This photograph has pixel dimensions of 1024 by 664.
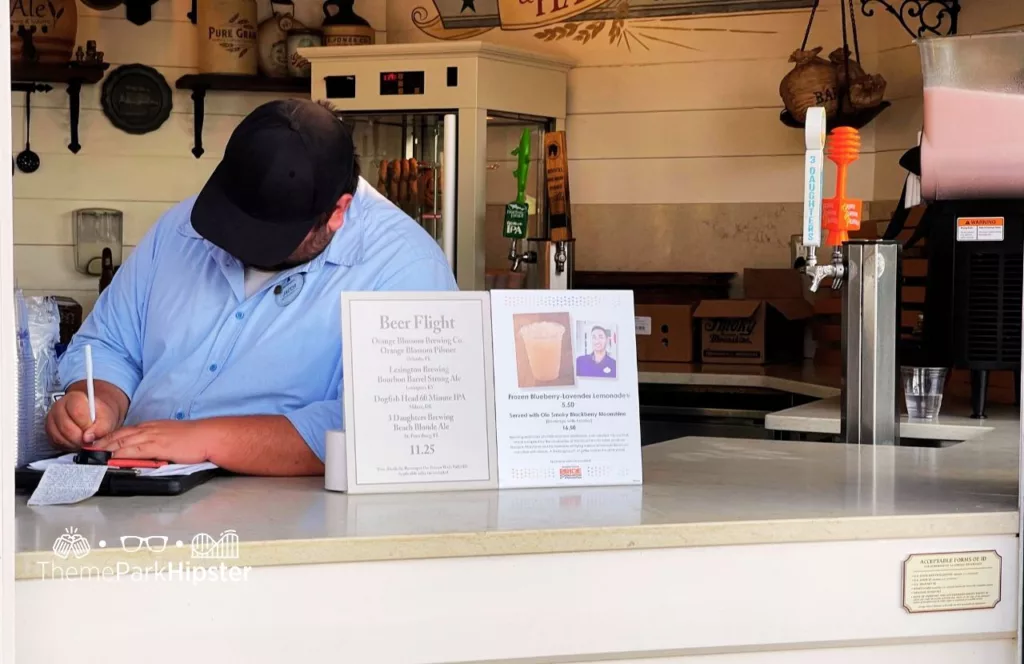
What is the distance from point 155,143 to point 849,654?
436cm

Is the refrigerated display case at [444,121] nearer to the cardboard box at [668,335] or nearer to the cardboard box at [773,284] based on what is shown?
the cardboard box at [668,335]

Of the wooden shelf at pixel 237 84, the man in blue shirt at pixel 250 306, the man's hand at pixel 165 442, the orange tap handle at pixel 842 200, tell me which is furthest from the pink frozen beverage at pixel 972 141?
the wooden shelf at pixel 237 84

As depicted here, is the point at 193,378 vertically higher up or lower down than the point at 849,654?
higher up

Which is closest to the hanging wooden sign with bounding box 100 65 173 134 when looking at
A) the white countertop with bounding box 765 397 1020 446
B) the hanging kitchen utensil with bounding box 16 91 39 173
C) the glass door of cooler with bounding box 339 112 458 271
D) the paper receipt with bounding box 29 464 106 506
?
the hanging kitchen utensil with bounding box 16 91 39 173

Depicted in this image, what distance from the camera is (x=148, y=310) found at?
8.16 ft

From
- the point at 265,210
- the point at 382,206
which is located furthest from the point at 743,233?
the point at 265,210

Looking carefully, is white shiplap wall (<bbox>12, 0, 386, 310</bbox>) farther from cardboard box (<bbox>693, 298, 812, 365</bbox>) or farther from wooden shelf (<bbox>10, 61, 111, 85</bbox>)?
cardboard box (<bbox>693, 298, 812, 365</bbox>)

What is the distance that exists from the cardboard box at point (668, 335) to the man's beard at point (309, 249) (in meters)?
2.50

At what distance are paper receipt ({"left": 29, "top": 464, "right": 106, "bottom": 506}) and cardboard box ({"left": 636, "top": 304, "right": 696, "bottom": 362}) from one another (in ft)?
9.89

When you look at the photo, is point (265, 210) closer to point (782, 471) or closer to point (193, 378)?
point (193, 378)

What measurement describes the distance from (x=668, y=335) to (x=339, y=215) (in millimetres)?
2571

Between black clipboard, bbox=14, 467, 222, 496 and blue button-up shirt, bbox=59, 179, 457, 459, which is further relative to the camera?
blue button-up shirt, bbox=59, 179, 457, 459

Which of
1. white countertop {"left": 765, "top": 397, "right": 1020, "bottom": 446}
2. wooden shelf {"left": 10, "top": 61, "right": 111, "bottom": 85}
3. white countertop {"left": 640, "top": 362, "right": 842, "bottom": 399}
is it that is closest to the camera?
white countertop {"left": 765, "top": 397, "right": 1020, "bottom": 446}

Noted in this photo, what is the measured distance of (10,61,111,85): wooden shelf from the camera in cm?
513
